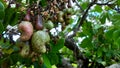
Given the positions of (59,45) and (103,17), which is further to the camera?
(103,17)

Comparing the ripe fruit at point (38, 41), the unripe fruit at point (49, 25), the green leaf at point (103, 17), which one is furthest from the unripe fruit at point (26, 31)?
the green leaf at point (103, 17)

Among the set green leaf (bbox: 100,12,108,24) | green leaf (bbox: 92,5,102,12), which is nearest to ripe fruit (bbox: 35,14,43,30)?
green leaf (bbox: 100,12,108,24)

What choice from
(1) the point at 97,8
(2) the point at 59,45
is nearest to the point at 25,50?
(2) the point at 59,45

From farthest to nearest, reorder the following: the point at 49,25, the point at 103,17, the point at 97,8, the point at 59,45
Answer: the point at 97,8 → the point at 103,17 → the point at 59,45 → the point at 49,25

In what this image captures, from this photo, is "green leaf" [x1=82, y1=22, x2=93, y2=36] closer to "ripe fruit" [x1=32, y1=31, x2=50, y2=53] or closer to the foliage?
the foliage

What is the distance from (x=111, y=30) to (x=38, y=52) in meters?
0.59

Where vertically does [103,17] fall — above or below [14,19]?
above

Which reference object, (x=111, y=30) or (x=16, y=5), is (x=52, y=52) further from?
(x=111, y=30)

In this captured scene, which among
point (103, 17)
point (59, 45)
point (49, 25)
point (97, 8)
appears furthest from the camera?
point (97, 8)

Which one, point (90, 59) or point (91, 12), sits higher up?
point (91, 12)

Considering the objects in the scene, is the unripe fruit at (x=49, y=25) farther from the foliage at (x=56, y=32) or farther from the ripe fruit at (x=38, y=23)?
the ripe fruit at (x=38, y=23)

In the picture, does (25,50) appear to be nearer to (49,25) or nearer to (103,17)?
(49,25)

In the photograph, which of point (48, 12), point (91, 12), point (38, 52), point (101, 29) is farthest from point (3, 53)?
point (91, 12)

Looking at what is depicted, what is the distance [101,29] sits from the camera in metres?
2.01
